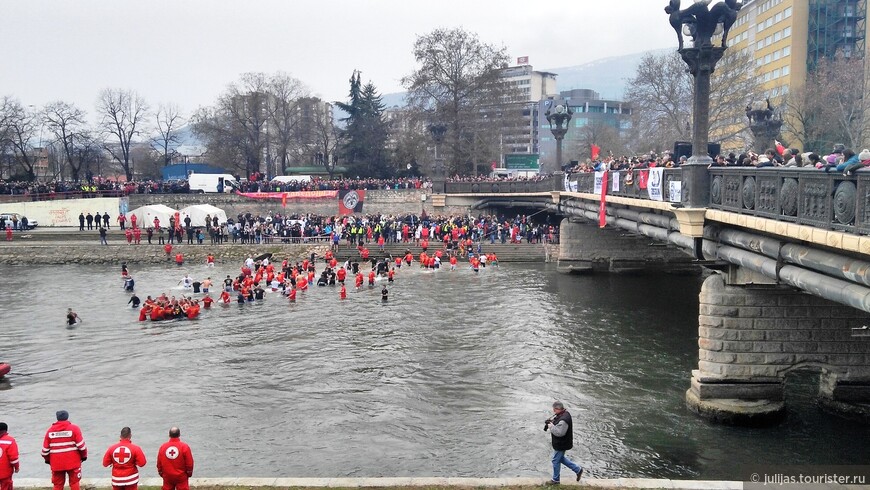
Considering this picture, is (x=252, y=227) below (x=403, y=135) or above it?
below

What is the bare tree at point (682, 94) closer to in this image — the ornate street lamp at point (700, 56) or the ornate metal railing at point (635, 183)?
the ornate metal railing at point (635, 183)

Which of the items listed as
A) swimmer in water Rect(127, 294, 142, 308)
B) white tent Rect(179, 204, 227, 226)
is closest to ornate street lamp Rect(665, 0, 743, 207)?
swimmer in water Rect(127, 294, 142, 308)

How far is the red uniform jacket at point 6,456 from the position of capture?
9484 mm

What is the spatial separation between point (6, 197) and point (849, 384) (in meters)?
58.5

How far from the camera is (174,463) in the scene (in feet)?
31.1

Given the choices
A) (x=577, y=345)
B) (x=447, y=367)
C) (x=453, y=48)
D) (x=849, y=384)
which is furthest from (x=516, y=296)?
(x=453, y=48)

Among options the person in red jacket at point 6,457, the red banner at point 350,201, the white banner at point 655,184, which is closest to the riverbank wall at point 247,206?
the red banner at point 350,201

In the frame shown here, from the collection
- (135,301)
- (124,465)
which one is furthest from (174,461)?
(135,301)

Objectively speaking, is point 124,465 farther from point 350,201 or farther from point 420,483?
point 350,201

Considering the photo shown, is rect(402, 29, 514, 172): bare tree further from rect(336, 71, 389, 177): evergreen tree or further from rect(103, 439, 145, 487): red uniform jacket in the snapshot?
rect(103, 439, 145, 487): red uniform jacket

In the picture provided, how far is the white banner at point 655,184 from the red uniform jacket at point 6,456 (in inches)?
578

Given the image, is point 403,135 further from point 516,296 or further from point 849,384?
point 849,384

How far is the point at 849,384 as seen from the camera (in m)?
15.6

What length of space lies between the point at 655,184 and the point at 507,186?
98.9 ft
